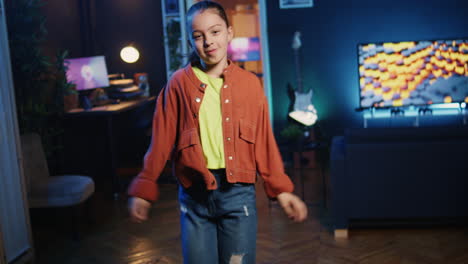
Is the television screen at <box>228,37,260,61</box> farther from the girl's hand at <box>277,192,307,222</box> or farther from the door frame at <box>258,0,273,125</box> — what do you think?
the girl's hand at <box>277,192,307,222</box>

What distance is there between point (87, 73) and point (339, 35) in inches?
110

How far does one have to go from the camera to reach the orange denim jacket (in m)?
1.62

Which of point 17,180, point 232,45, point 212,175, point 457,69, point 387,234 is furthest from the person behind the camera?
point 232,45

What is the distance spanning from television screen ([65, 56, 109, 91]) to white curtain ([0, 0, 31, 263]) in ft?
6.05

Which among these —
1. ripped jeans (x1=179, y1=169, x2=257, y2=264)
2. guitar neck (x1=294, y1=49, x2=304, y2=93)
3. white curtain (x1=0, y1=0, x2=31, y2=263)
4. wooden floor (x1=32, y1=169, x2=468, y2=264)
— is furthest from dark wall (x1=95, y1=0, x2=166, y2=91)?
ripped jeans (x1=179, y1=169, x2=257, y2=264)

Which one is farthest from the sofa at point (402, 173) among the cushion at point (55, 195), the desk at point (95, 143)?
the desk at point (95, 143)

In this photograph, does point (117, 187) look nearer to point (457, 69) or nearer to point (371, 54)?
point (371, 54)

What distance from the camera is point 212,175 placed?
63.4 inches

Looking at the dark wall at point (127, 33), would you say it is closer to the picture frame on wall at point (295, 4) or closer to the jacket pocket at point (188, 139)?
the picture frame on wall at point (295, 4)

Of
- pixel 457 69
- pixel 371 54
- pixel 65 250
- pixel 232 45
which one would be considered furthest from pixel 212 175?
pixel 232 45

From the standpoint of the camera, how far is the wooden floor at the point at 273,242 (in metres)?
3.28

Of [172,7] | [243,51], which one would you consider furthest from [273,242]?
[243,51]

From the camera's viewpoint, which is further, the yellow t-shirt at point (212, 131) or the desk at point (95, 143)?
the desk at point (95, 143)

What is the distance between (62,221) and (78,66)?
5.39 ft
